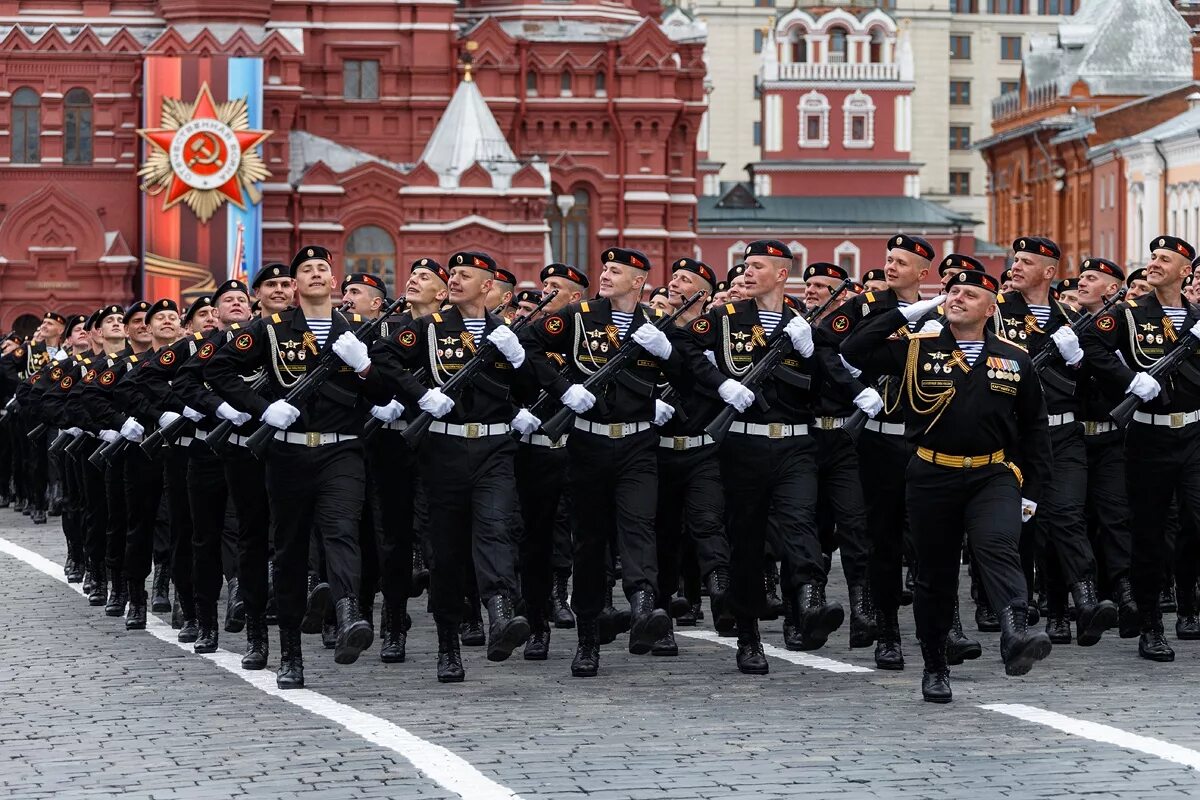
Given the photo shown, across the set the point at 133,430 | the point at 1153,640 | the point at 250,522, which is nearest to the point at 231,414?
the point at 250,522

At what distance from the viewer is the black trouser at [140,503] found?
1556 centimetres

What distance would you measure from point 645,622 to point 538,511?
4.46ft

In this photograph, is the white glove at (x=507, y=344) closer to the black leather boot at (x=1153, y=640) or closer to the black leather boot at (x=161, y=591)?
the black leather boot at (x=1153, y=640)

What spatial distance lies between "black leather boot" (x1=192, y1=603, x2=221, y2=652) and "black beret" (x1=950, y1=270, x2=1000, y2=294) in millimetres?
4876

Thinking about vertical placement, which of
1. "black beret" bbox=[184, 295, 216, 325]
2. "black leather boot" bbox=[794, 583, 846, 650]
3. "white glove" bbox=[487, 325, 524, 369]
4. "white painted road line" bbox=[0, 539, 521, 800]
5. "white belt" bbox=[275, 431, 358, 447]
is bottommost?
"white painted road line" bbox=[0, 539, 521, 800]

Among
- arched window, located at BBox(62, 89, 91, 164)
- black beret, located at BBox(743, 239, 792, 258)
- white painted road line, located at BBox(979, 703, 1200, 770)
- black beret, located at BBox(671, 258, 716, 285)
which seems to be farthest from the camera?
arched window, located at BBox(62, 89, 91, 164)

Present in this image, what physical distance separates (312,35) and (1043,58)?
142ft

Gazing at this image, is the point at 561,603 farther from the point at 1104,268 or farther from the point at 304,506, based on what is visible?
the point at 1104,268

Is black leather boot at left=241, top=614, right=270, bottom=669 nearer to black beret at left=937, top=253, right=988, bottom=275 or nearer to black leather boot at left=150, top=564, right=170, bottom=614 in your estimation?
black leather boot at left=150, top=564, right=170, bottom=614

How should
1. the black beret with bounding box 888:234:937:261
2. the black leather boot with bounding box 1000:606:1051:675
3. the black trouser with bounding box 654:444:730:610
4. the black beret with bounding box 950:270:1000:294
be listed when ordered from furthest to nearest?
the black trouser with bounding box 654:444:730:610, the black beret with bounding box 888:234:937:261, the black beret with bounding box 950:270:1000:294, the black leather boot with bounding box 1000:606:1051:675

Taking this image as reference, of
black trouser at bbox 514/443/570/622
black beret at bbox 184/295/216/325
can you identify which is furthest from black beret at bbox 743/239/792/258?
black beret at bbox 184/295/216/325

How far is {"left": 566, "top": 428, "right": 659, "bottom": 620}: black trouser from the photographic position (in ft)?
41.9

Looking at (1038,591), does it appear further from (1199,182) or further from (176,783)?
(1199,182)

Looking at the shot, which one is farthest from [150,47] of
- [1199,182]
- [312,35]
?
[1199,182]
